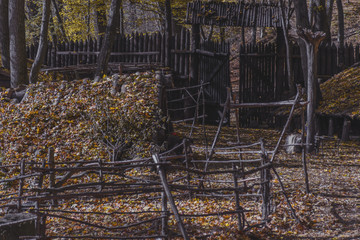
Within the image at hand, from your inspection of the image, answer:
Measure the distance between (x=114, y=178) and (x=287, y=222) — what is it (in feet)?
13.7

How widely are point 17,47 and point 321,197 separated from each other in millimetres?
10017

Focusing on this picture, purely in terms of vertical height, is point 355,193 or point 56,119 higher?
point 56,119

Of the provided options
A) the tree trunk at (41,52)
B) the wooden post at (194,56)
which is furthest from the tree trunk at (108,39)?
the wooden post at (194,56)

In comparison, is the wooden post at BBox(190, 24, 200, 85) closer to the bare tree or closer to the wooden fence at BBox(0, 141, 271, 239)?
the bare tree

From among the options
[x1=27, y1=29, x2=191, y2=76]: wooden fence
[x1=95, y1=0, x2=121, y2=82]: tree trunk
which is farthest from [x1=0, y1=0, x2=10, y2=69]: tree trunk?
[x1=95, y1=0, x2=121, y2=82]: tree trunk

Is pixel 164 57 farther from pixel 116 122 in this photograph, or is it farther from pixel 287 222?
pixel 287 222

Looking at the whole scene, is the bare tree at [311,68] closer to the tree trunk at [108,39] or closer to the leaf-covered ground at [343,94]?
the leaf-covered ground at [343,94]

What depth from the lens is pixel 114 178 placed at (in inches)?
363

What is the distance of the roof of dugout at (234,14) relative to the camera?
1584 centimetres

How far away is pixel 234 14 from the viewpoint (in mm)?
15984

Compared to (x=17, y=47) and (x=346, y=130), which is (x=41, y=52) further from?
(x=346, y=130)

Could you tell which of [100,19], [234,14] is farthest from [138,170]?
A: [100,19]

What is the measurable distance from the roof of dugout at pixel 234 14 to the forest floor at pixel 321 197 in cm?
601

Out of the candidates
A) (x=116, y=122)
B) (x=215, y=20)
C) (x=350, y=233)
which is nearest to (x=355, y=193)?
(x=350, y=233)
